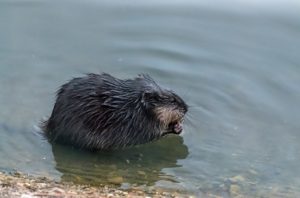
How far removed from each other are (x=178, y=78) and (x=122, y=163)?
1.65m

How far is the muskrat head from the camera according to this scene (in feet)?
23.1

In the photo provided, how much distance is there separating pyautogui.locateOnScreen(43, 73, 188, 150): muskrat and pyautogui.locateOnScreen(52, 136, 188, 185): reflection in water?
0.10 m

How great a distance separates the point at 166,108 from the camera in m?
7.09

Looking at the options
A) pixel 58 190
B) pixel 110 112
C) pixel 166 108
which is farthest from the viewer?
pixel 166 108

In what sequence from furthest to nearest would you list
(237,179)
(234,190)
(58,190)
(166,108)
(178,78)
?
(178,78), (166,108), (237,179), (234,190), (58,190)

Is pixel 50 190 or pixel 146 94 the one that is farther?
pixel 146 94

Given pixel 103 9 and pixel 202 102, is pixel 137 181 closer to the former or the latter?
pixel 202 102

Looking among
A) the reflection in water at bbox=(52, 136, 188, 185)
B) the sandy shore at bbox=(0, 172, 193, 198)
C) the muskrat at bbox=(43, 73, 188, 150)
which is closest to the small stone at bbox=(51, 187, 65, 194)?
the sandy shore at bbox=(0, 172, 193, 198)

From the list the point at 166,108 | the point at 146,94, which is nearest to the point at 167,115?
the point at 166,108

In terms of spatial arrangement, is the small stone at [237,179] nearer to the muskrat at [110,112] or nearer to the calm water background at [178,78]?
the calm water background at [178,78]

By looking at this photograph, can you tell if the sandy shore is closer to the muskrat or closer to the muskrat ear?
the muskrat

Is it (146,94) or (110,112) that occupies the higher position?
(146,94)

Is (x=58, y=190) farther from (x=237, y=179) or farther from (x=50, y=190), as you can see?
(x=237, y=179)

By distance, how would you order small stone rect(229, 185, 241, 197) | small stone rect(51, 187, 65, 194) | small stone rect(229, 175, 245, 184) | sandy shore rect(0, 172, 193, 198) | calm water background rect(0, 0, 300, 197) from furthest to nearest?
calm water background rect(0, 0, 300, 197) < small stone rect(229, 175, 245, 184) < small stone rect(229, 185, 241, 197) < small stone rect(51, 187, 65, 194) < sandy shore rect(0, 172, 193, 198)
